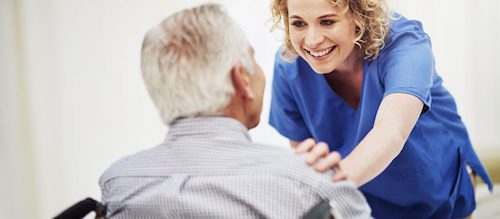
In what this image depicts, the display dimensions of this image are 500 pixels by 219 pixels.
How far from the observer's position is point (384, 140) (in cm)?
127

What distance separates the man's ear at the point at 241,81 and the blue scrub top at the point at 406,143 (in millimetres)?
665

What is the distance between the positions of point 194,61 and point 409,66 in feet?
2.11

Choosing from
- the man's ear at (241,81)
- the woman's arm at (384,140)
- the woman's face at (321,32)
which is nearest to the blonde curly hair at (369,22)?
the woman's face at (321,32)

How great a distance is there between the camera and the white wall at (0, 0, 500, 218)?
252 centimetres

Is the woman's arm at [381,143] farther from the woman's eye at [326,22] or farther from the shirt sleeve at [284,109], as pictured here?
the shirt sleeve at [284,109]

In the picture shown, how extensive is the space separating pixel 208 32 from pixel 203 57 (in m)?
0.04

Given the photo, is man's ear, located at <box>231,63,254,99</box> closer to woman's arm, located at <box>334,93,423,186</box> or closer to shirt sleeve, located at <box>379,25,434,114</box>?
woman's arm, located at <box>334,93,423,186</box>

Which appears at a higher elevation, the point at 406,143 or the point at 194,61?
the point at 194,61

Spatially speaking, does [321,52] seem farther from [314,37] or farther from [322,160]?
[322,160]

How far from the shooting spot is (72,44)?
260 cm

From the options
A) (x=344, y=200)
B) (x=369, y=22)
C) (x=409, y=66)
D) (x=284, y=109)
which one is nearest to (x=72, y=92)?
(x=284, y=109)

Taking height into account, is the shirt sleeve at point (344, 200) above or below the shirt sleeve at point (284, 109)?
above

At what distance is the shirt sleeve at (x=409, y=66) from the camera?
1.39 metres

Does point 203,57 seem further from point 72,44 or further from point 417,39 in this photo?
point 72,44
